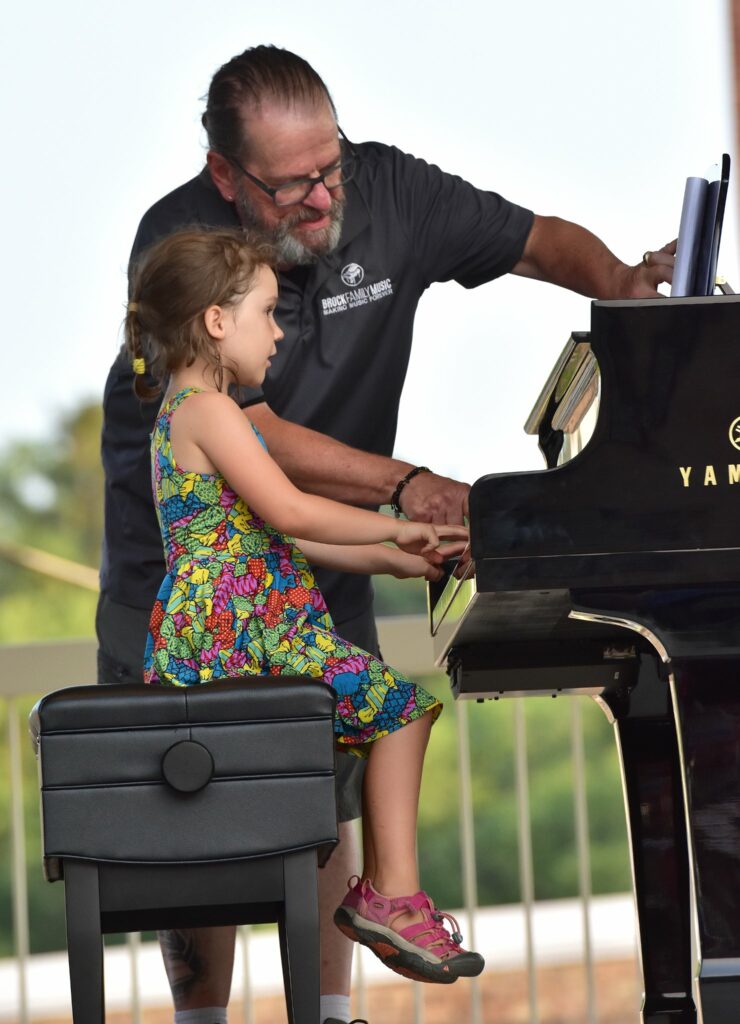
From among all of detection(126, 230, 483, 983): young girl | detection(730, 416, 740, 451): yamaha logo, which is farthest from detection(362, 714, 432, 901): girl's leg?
detection(730, 416, 740, 451): yamaha logo

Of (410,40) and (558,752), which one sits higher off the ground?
(410,40)

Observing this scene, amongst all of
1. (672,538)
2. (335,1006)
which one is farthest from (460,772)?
(672,538)

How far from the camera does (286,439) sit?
88.1 inches

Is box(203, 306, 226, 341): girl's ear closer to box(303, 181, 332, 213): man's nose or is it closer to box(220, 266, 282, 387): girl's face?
box(220, 266, 282, 387): girl's face

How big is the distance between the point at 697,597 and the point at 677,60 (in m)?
13.4

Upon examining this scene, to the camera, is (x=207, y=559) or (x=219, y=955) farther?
(x=219, y=955)

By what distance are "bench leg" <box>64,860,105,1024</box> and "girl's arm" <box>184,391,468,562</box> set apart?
1.73ft

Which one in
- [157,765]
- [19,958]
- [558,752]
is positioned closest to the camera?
[157,765]

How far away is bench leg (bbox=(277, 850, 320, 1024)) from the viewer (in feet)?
5.72

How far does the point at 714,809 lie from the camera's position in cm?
158

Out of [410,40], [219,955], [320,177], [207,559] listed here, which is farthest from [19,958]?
[410,40]

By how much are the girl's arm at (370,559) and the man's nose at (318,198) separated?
59 cm

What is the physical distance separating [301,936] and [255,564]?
54 centimetres

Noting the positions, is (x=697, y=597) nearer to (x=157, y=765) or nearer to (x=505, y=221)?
(x=157, y=765)
